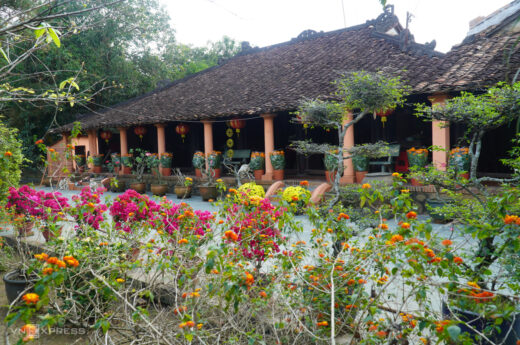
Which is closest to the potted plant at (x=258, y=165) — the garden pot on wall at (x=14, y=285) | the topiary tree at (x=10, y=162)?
the topiary tree at (x=10, y=162)

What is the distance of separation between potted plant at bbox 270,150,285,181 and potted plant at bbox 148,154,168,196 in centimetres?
404

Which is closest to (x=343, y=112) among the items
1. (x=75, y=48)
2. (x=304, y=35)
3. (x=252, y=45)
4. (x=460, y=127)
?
(x=460, y=127)

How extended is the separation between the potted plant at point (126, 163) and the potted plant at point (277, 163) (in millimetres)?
5976

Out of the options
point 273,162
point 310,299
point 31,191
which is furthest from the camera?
point 273,162

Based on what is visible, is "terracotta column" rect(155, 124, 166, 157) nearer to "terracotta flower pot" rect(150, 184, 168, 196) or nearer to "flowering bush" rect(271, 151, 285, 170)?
"terracotta flower pot" rect(150, 184, 168, 196)

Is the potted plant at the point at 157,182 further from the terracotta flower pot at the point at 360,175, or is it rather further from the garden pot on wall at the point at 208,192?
the terracotta flower pot at the point at 360,175

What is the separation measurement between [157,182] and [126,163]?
1688mm

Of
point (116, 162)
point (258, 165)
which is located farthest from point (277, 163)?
point (116, 162)

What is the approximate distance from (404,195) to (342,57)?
9.23 m

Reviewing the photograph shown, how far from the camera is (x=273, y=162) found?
977cm

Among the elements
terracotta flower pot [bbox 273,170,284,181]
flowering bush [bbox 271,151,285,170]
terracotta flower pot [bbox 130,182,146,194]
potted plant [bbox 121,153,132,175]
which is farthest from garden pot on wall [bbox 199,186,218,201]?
potted plant [bbox 121,153,132,175]

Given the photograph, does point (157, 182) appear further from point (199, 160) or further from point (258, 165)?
point (258, 165)

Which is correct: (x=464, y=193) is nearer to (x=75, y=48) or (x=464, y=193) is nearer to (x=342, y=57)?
(x=342, y=57)

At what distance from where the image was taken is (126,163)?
13375mm
